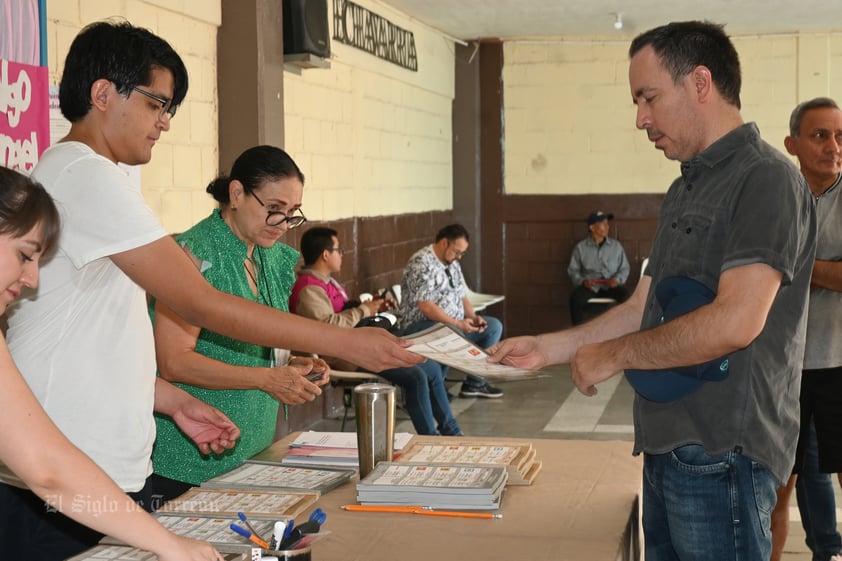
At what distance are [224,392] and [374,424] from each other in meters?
0.49

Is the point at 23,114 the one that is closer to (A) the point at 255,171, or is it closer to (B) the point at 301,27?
(A) the point at 255,171

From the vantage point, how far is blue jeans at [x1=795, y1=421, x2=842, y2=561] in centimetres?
352

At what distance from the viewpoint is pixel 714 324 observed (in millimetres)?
1916

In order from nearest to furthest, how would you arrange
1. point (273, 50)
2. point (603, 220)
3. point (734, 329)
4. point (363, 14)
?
point (734, 329)
point (273, 50)
point (363, 14)
point (603, 220)

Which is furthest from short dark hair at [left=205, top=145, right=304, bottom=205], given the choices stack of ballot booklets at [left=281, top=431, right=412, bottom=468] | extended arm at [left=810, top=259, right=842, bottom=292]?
extended arm at [left=810, top=259, right=842, bottom=292]

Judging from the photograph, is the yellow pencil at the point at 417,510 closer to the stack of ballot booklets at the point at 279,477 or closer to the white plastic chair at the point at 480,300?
the stack of ballot booklets at the point at 279,477

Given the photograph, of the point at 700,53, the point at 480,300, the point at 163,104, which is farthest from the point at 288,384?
the point at 480,300

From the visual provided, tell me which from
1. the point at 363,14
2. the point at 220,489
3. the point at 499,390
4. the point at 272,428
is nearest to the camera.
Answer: the point at 220,489

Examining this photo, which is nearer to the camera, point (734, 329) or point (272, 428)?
point (734, 329)

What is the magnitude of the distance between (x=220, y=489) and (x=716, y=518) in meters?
1.09

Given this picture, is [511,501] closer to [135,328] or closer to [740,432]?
[740,432]

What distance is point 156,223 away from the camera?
1.94 m

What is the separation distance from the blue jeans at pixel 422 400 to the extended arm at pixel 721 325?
3864mm

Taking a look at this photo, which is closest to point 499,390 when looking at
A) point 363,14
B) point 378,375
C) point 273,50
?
point 378,375
